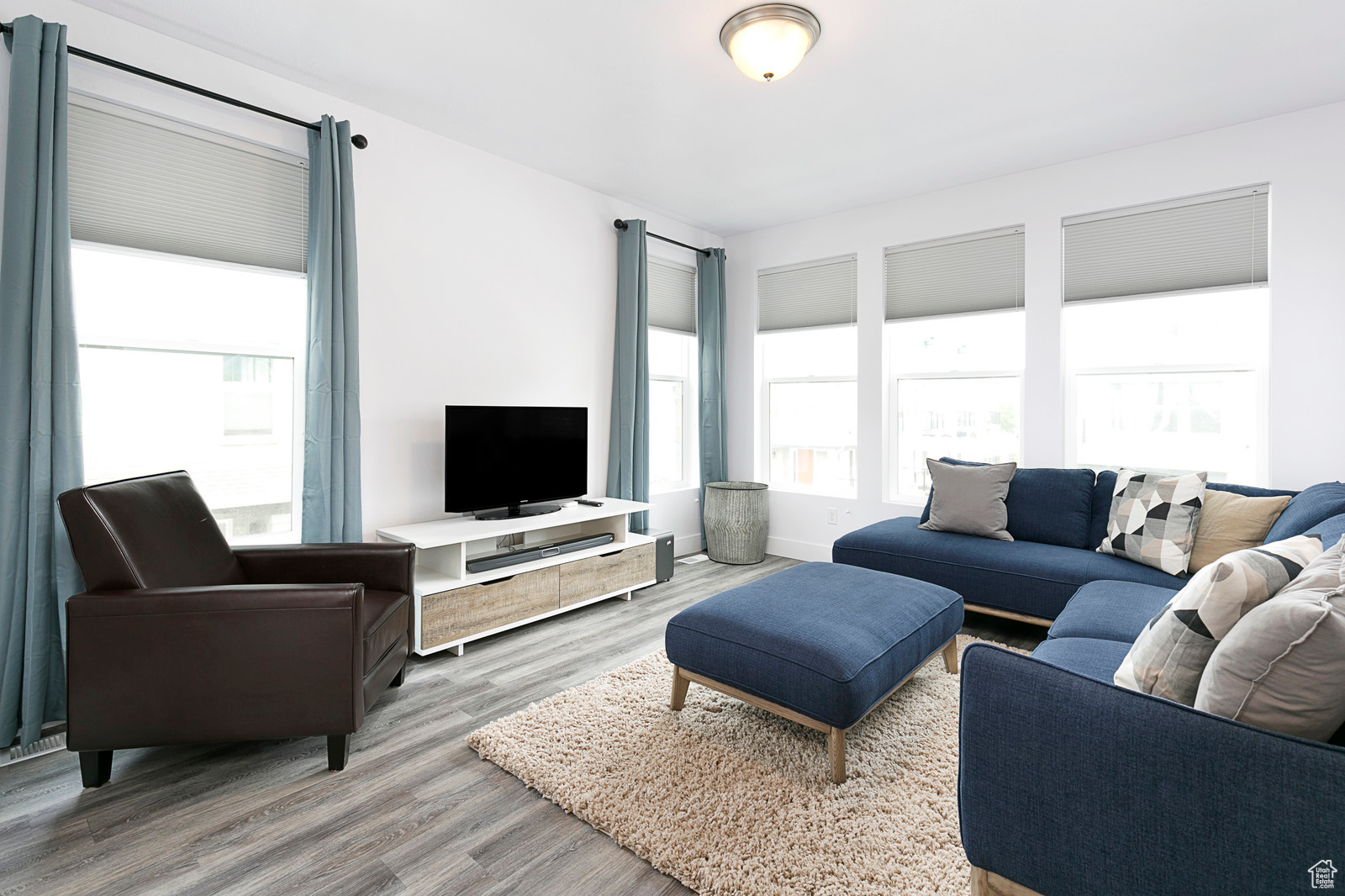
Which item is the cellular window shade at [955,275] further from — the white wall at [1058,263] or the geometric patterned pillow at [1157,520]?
the geometric patterned pillow at [1157,520]

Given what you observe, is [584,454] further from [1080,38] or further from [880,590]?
[1080,38]

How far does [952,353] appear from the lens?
4.33m

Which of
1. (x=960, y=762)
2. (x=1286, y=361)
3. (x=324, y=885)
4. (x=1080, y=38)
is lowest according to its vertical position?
(x=324, y=885)

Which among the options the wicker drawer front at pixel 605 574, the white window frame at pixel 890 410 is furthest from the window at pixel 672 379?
the white window frame at pixel 890 410

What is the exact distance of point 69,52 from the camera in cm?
228

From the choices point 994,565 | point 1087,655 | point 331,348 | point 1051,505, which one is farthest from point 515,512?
point 1051,505

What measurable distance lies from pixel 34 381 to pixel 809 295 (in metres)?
4.38

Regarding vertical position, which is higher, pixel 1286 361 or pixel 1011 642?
pixel 1286 361

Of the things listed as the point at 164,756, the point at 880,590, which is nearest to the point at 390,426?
the point at 164,756

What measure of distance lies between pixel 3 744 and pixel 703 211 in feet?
15.0

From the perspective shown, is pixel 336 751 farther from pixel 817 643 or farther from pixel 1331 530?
pixel 1331 530

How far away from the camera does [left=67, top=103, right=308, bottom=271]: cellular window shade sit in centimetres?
240

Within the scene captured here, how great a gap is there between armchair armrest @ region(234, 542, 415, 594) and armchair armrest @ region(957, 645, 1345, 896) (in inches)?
85.4

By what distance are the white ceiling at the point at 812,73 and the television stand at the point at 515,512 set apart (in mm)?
2072
